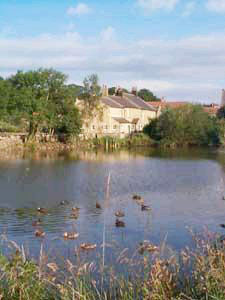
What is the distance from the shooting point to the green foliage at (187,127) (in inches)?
3125

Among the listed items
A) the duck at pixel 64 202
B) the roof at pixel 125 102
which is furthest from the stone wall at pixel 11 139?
the duck at pixel 64 202

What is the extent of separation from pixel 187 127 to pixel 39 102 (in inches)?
1055

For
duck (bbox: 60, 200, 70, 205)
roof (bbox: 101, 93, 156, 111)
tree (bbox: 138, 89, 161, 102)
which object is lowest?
duck (bbox: 60, 200, 70, 205)

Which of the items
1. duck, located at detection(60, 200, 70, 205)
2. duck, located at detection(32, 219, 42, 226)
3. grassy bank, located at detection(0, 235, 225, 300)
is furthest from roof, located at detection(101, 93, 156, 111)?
grassy bank, located at detection(0, 235, 225, 300)

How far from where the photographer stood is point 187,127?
7994 cm

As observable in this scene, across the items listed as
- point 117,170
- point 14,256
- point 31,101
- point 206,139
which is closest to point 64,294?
A: point 14,256

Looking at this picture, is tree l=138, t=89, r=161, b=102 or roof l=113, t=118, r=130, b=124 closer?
roof l=113, t=118, r=130, b=124

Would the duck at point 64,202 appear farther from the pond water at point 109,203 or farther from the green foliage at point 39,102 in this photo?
the green foliage at point 39,102

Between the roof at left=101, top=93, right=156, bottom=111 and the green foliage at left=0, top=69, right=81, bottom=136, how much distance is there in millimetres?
13825

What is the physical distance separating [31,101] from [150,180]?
33584 millimetres

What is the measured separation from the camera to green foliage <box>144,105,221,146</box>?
79.4m

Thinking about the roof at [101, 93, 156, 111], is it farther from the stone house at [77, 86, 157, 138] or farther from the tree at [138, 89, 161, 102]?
the tree at [138, 89, 161, 102]

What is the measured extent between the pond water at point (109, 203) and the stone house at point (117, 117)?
37.1 meters

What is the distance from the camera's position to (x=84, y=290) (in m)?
6.88
